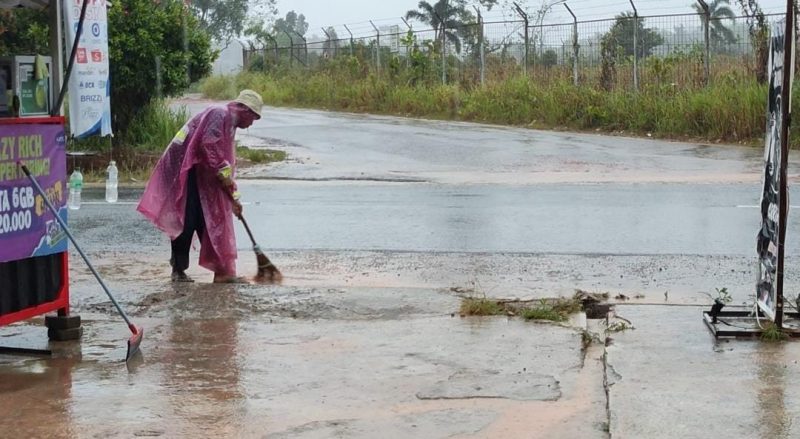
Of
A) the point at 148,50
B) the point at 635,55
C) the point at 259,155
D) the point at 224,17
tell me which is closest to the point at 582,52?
the point at 635,55

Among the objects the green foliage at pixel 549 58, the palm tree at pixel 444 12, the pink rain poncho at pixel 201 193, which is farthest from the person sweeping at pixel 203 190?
the palm tree at pixel 444 12

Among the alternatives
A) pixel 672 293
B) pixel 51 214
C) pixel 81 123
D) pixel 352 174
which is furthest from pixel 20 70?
pixel 352 174

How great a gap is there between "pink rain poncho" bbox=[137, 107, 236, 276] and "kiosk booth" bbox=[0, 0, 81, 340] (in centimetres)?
156

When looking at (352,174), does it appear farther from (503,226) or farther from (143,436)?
(143,436)

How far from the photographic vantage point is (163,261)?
369 inches

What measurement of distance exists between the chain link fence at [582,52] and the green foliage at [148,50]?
10261mm

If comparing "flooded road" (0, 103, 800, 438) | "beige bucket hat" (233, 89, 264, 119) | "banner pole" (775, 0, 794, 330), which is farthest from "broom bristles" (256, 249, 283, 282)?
"banner pole" (775, 0, 794, 330)

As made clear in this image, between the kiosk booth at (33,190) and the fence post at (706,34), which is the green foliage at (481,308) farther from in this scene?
the fence post at (706,34)

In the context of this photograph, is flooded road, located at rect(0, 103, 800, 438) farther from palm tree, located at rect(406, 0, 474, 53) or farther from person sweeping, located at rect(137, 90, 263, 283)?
palm tree, located at rect(406, 0, 474, 53)

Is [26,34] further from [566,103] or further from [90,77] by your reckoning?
[566,103]

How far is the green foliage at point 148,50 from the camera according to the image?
53.5 ft

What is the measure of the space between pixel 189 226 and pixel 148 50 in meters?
8.92

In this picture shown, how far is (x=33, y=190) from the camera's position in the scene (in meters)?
6.01

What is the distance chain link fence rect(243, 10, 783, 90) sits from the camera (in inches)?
902
